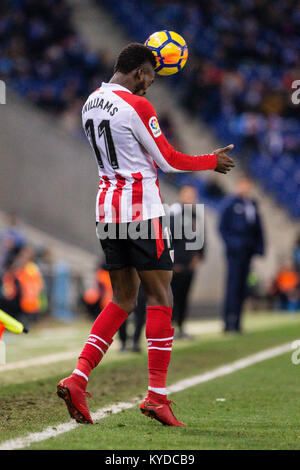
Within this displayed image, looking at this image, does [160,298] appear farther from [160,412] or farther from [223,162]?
[223,162]

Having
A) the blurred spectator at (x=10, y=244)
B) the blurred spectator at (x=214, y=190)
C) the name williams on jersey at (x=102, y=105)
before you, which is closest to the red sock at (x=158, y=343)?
the name williams on jersey at (x=102, y=105)

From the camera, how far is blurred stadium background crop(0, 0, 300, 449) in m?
7.52

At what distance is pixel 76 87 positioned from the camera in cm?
2373

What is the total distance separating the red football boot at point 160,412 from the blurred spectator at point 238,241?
7767mm

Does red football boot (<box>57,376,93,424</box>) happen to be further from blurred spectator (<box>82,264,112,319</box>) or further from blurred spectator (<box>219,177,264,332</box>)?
blurred spectator (<box>82,264,112,319</box>)

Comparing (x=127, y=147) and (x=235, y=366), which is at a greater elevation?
(x=127, y=147)

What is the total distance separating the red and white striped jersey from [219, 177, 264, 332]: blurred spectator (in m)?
7.50

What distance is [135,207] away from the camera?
15.3ft

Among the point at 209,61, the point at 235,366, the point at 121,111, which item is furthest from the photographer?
the point at 209,61

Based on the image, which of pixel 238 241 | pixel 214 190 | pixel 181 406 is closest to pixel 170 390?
pixel 181 406

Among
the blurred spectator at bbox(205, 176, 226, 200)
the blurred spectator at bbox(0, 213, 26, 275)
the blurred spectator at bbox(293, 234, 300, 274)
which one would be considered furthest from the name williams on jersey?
the blurred spectator at bbox(205, 176, 226, 200)

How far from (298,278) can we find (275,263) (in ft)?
7.62

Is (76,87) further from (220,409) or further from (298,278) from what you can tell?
(220,409)

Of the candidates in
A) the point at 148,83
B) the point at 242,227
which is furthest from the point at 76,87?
the point at 148,83
